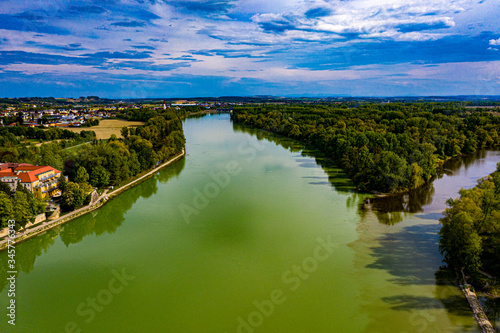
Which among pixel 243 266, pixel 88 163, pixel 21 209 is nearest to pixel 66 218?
pixel 21 209

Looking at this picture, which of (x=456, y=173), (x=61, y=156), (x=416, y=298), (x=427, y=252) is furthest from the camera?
(x=456, y=173)

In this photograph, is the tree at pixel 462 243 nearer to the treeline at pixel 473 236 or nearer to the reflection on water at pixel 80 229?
the treeline at pixel 473 236

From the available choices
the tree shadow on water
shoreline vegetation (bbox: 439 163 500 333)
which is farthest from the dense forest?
shoreline vegetation (bbox: 439 163 500 333)

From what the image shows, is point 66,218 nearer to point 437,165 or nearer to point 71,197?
point 71,197

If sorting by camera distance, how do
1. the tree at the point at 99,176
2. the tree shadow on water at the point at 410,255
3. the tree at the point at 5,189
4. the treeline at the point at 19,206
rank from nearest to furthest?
the tree shadow on water at the point at 410,255
the treeline at the point at 19,206
the tree at the point at 5,189
the tree at the point at 99,176

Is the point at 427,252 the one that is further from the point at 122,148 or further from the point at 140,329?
the point at 122,148

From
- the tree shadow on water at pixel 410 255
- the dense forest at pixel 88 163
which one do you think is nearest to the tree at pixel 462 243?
the tree shadow on water at pixel 410 255

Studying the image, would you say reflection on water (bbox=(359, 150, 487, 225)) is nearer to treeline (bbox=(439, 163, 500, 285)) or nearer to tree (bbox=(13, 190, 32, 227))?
treeline (bbox=(439, 163, 500, 285))

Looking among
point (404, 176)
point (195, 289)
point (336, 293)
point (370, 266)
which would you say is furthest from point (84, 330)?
point (404, 176)
